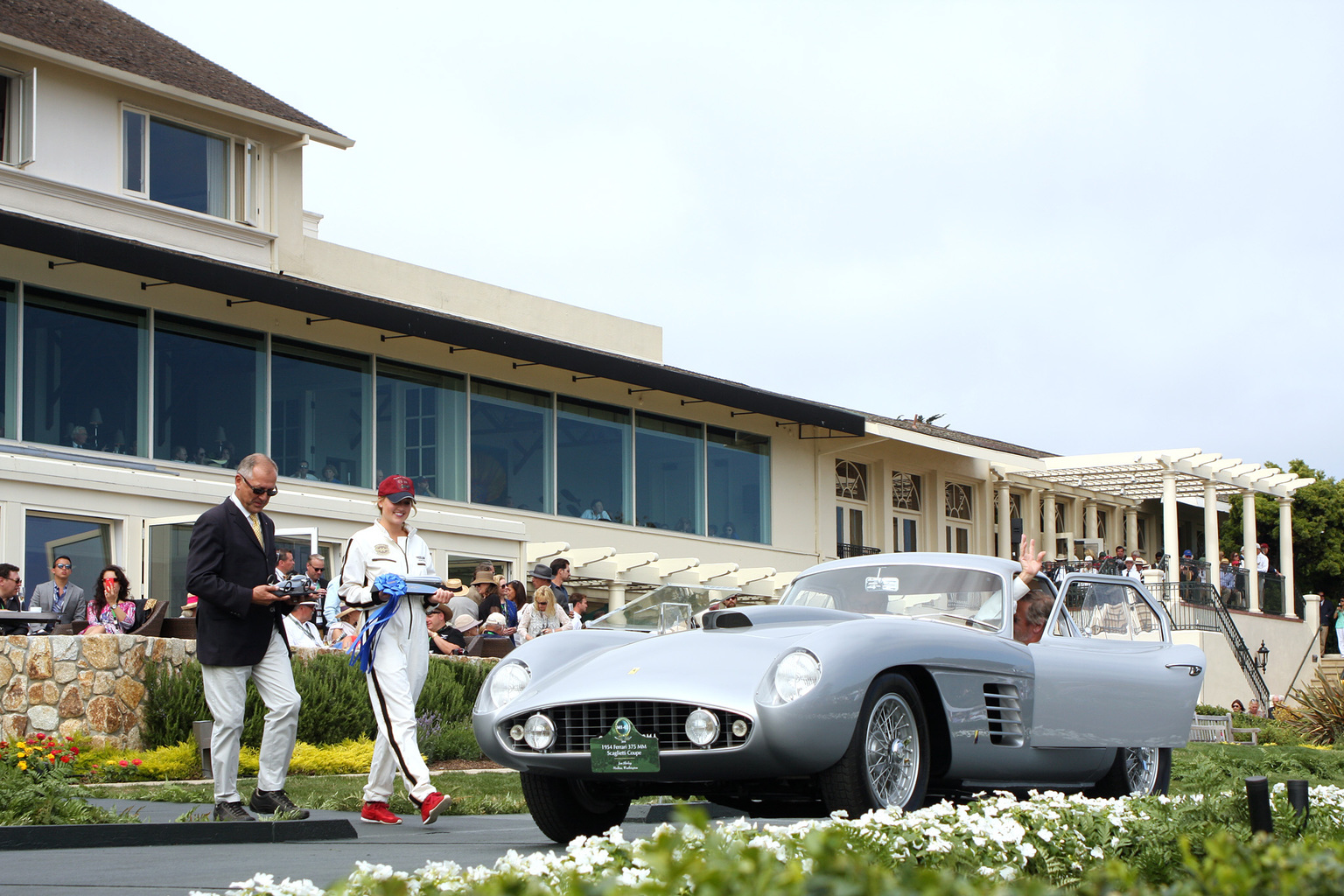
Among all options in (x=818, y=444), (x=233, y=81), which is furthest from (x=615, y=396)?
(x=233, y=81)

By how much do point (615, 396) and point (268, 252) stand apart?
7.03 meters

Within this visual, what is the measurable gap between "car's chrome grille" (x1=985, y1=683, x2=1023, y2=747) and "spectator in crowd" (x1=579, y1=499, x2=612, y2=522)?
20.1m

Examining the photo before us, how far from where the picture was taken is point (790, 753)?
6.43m

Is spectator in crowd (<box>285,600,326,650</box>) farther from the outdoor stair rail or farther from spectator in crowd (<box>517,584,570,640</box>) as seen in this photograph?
the outdoor stair rail

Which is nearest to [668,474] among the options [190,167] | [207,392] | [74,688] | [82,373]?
[207,392]

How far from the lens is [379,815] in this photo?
8320 millimetres

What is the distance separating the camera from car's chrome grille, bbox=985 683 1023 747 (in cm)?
767

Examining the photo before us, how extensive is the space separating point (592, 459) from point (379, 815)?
65.1 ft

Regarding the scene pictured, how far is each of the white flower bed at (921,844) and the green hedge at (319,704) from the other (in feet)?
23.7

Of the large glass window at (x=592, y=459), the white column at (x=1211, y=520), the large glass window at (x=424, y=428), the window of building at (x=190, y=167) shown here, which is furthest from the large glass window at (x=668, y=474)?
the white column at (x=1211, y=520)

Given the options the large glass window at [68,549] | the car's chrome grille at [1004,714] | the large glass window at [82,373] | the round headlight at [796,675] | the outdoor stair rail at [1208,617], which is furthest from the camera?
the outdoor stair rail at [1208,617]

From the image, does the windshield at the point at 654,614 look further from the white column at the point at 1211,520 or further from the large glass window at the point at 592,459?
the white column at the point at 1211,520

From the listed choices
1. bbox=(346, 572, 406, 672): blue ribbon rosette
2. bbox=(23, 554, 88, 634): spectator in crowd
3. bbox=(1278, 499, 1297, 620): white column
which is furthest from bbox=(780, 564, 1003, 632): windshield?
bbox=(1278, 499, 1297, 620): white column

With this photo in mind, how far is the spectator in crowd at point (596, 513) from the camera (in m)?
27.7
